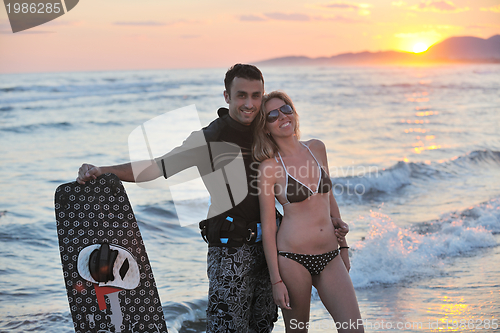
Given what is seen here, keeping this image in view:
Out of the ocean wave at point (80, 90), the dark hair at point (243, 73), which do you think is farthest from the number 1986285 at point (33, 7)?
the dark hair at point (243, 73)

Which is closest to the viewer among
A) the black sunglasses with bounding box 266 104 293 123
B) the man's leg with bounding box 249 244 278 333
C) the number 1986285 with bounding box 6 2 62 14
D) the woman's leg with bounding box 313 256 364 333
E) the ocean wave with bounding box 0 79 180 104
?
the woman's leg with bounding box 313 256 364 333

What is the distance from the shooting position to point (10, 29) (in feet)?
73.3

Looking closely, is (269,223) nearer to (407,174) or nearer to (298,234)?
(298,234)

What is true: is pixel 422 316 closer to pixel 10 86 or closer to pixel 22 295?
pixel 22 295

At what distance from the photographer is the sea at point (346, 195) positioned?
213 inches

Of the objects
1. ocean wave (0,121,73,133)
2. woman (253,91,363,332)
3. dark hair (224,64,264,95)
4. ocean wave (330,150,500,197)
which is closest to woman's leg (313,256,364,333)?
woman (253,91,363,332)

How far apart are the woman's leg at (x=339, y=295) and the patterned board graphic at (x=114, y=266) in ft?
4.31

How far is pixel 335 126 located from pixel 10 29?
1742 centimetres

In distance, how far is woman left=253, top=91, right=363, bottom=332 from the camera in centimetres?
289

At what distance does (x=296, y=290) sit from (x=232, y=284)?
0.44 meters

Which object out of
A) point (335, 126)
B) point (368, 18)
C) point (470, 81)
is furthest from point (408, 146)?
point (470, 81)

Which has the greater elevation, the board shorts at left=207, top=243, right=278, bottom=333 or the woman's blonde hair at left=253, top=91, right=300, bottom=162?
the woman's blonde hair at left=253, top=91, right=300, bottom=162

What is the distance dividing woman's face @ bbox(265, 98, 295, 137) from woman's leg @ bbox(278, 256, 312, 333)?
2.89ft

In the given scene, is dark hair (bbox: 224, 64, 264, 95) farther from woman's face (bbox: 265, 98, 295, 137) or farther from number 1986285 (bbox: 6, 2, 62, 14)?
number 1986285 (bbox: 6, 2, 62, 14)
